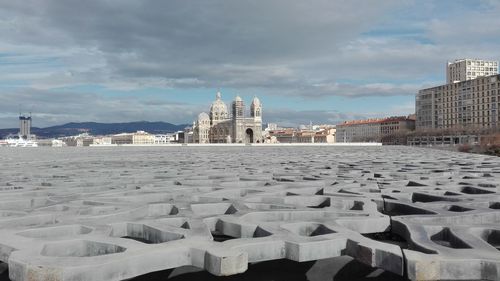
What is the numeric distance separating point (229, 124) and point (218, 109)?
16554mm

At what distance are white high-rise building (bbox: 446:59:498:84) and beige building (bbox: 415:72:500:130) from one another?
35.8m

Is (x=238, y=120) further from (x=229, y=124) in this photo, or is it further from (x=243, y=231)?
(x=243, y=231)

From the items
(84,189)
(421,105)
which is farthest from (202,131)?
(84,189)

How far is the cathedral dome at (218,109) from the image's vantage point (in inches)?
6865

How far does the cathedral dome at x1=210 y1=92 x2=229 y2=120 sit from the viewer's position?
174 metres

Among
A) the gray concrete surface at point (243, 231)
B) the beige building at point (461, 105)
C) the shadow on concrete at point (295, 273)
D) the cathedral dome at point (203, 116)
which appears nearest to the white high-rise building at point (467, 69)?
the beige building at point (461, 105)

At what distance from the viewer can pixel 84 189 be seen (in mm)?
9516

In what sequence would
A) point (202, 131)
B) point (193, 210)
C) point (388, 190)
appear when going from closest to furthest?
1. point (193, 210)
2. point (388, 190)
3. point (202, 131)

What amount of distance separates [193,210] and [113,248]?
2361 mm

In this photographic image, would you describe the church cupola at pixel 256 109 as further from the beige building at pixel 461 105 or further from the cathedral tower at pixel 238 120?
the beige building at pixel 461 105

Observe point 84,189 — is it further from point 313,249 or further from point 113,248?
point 313,249

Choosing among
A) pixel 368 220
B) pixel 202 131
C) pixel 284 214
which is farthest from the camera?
pixel 202 131

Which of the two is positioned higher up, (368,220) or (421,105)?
(421,105)

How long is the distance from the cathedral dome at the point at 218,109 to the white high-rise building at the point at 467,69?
259 feet
